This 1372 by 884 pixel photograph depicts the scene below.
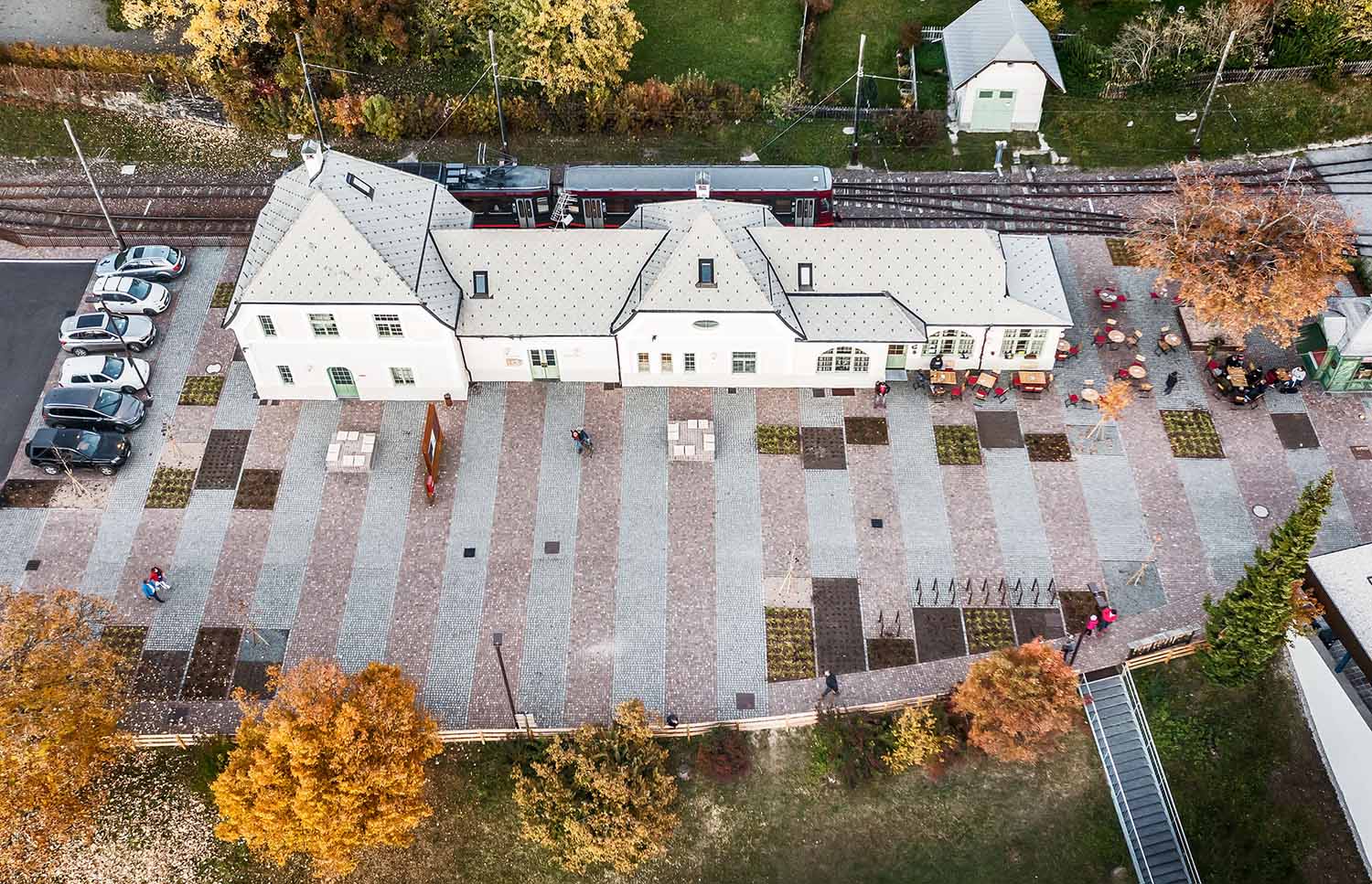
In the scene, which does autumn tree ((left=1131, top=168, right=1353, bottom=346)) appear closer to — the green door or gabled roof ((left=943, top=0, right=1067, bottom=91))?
gabled roof ((left=943, top=0, right=1067, bottom=91))

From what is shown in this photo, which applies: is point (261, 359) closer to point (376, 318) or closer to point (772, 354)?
point (376, 318)

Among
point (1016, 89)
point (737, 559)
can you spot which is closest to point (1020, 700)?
point (737, 559)

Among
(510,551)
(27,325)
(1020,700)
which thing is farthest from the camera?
(27,325)

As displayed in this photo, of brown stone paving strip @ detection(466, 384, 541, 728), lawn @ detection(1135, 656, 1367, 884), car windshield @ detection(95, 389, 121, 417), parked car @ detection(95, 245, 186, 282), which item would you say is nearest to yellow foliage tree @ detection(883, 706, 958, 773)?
lawn @ detection(1135, 656, 1367, 884)

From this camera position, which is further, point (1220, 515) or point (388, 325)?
point (388, 325)

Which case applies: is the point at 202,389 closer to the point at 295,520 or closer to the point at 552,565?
the point at 295,520

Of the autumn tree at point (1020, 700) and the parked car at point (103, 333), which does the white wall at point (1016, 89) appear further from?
the parked car at point (103, 333)
